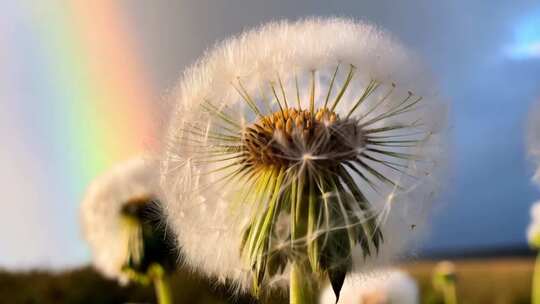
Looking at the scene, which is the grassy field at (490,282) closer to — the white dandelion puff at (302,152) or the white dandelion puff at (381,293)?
the white dandelion puff at (381,293)

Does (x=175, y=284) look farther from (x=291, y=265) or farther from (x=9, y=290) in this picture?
(x=291, y=265)

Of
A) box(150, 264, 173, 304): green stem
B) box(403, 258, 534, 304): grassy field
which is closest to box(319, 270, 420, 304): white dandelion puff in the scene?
box(150, 264, 173, 304): green stem

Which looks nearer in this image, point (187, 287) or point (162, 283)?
point (162, 283)

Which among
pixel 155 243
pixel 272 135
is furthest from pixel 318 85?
pixel 155 243

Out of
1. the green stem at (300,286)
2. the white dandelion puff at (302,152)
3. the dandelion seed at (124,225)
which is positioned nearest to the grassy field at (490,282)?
the dandelion seed at (124,225)

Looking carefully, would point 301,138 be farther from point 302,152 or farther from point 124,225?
point 124,225

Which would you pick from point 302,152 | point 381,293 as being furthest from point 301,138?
point 381,293
